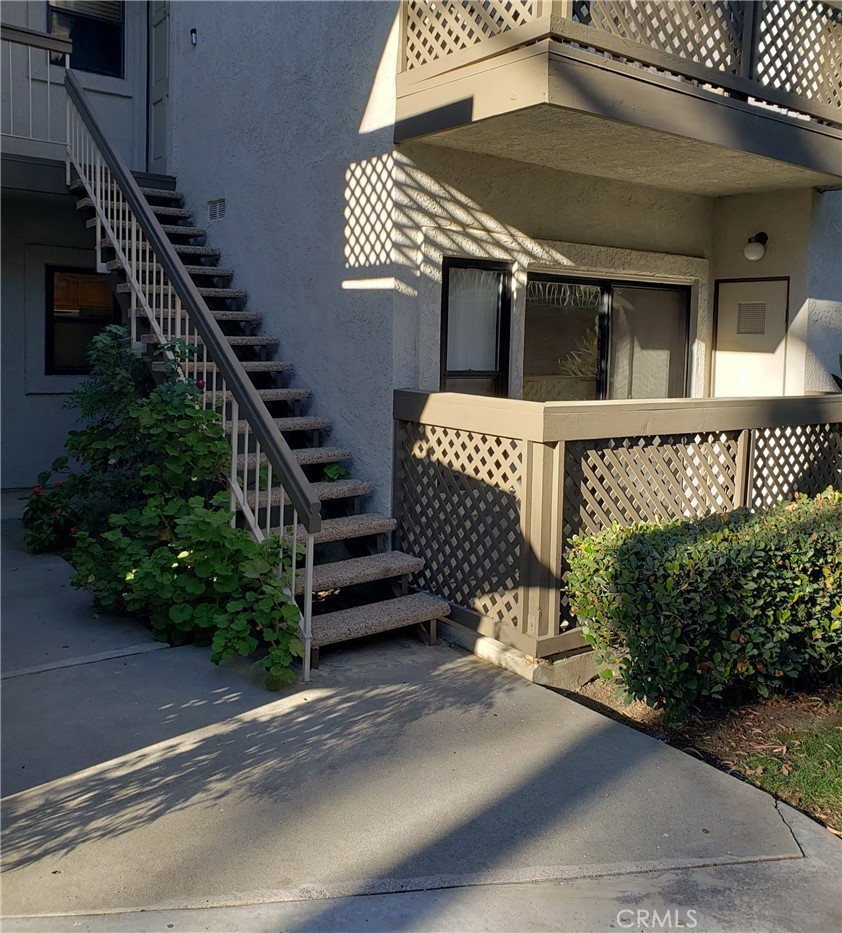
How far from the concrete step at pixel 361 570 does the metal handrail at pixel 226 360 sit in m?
0.57

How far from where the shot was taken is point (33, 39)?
784 centimetres

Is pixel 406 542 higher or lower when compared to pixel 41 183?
lower

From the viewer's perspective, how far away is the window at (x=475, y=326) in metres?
6.91

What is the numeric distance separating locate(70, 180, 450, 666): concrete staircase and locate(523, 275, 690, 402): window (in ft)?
6.30

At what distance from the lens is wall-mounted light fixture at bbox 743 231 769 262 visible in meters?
8.25

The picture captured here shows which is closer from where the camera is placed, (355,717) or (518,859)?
(518,859)

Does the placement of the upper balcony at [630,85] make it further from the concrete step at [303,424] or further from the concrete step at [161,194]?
the concrete step at [161,194]

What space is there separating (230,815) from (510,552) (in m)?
2.40

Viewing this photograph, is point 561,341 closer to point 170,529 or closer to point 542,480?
point 542,480

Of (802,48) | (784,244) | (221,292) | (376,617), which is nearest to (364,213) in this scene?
(221,292)

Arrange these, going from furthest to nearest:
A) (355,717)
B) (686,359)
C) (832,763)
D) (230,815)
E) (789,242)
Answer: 1. (686,359)
2. (789,242)
3. (355,717)
4. (832,763)
5. (230,815)

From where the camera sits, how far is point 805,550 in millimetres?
4742

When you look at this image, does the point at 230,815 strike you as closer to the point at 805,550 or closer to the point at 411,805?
the point at 411,805

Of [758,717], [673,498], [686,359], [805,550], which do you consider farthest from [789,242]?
[758,717]
